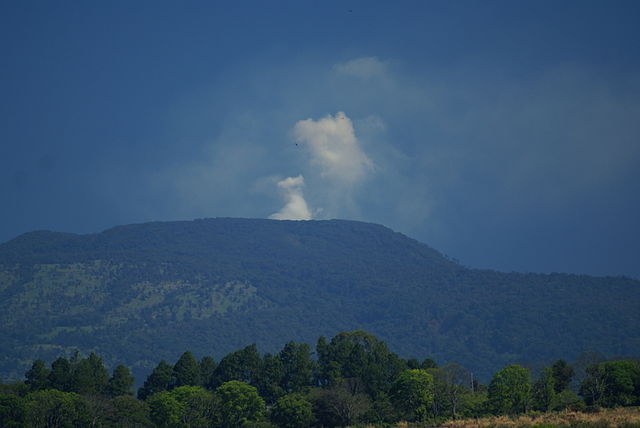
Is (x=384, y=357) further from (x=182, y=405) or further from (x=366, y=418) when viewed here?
(x=182, y=405)

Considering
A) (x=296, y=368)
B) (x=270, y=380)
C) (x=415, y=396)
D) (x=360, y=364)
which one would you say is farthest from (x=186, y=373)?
(x=415, y=396)

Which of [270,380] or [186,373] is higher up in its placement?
[186,373]

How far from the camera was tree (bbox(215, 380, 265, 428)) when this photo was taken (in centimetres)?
8962

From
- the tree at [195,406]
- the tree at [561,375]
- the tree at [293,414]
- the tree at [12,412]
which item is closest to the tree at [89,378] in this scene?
the tree at [195,406]

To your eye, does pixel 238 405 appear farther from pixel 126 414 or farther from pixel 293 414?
pixel 126 414

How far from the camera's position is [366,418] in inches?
3442

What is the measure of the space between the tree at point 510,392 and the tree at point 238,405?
29.0 meters

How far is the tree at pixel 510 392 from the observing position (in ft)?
271

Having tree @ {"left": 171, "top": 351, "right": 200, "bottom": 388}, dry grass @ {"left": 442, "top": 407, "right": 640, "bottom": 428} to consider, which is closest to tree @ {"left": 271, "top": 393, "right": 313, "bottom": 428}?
dry grass @ {"left": 442, "top": 407, "right": 640, "bottom": 428}

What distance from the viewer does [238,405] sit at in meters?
90.2

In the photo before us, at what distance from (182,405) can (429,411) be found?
101 ft

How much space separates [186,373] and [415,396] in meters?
40.4

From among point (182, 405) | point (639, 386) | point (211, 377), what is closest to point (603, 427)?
point (639, 386)

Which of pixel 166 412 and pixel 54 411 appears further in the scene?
pixel 166 412
